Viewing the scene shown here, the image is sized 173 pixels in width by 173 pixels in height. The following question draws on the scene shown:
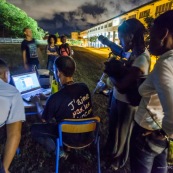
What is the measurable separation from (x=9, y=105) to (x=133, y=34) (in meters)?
1.50

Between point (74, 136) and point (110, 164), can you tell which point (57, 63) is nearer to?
point (74, 136)

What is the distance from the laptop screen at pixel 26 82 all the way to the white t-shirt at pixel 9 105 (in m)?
1.81

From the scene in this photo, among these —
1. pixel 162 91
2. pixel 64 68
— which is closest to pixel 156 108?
pixel 162 91

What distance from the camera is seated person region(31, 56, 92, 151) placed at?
85.0 inches

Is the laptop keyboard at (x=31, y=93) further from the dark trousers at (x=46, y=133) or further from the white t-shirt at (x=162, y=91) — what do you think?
the white t-shirt at (x=162, y=91)

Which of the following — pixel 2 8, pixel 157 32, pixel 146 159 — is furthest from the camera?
pixel 2 8

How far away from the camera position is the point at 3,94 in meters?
1.14

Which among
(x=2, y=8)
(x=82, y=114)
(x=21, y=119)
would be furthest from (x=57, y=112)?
(x=2, y=8)

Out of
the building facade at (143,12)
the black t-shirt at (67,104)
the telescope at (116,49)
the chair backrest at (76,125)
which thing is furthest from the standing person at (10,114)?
the building facade at (143,12)

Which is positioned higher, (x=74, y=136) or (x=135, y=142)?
(x=135, y=142)

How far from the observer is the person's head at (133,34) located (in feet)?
6.53

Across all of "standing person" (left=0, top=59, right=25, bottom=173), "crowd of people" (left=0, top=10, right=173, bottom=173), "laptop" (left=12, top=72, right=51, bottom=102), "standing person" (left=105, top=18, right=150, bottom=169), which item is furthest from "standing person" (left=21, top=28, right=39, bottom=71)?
"standing person" (left=0, top=59, right=25, bottom=173)

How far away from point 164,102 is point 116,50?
1.36 m

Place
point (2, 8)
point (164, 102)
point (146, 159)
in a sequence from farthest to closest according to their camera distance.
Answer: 1. point (2, 8)
2. point (146, 159)
3. point (164, 102)
